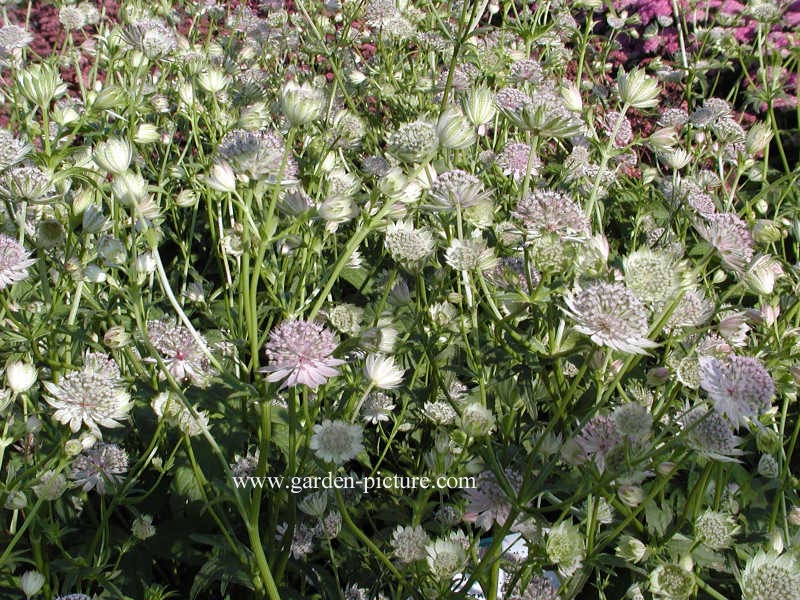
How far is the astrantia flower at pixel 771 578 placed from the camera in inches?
37.6

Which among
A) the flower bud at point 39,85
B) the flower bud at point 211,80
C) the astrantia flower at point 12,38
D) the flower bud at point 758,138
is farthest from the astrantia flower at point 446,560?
the astrantia flower at point 12,38

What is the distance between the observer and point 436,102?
222cm

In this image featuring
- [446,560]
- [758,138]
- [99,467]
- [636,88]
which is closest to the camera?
[446,560]

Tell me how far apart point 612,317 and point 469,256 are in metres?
0.30

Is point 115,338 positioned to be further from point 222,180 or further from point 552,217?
point 552,217

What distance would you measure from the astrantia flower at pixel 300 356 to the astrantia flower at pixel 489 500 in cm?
38

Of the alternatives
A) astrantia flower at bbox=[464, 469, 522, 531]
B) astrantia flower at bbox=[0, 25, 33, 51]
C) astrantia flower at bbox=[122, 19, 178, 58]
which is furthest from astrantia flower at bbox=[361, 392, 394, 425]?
astrantia flower at bbox=[0, 25, 33, 51]

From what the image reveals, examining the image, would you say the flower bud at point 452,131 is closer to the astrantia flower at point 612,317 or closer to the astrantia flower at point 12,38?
the astrantia flower at point 612,317

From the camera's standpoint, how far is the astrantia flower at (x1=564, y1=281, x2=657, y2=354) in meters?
0.91

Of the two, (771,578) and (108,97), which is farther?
(108,97)

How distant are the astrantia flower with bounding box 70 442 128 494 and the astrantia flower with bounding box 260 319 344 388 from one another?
49 cm

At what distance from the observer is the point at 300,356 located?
2.95 ft

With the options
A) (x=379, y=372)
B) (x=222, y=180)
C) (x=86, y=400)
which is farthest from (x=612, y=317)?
(x=86, y=400)

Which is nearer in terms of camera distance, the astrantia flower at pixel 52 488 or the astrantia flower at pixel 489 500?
the astrantia flower at pixel 52 488
